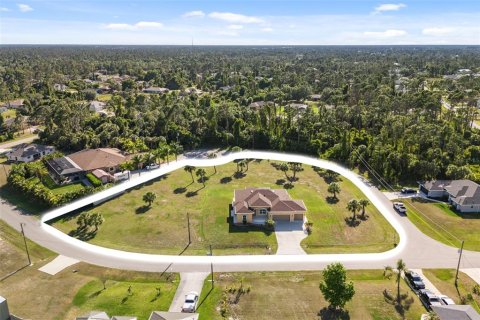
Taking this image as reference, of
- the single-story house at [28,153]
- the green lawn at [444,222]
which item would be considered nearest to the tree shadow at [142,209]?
the single-story house at [28,153]

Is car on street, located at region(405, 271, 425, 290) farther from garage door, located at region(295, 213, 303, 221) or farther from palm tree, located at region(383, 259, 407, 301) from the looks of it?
garage door, located at region(295, 213, 303, 221)

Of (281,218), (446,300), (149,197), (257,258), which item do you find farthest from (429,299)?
(149,197)

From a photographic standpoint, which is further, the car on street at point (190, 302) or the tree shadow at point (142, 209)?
the tree shadow at point (142, 209)

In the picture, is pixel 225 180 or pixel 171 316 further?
pixel 225 180

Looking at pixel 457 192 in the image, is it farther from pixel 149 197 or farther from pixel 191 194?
pixel 149 197

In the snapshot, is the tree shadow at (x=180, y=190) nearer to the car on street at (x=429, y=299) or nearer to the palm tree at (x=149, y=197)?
the palm tree at (x=149, y=197)

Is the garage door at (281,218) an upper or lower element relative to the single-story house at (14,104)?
lower
